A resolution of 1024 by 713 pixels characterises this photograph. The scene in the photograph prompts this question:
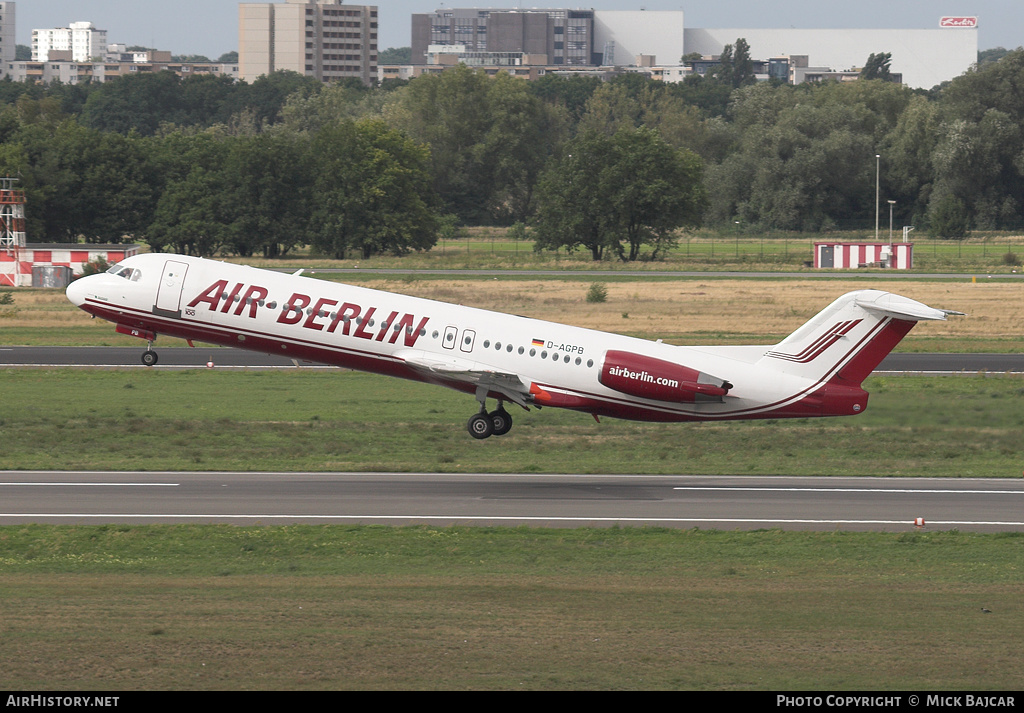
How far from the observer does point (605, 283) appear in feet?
307

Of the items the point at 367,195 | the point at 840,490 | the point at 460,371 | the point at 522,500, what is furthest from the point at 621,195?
the point at 522,500

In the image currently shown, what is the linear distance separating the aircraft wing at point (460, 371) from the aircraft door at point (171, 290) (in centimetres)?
675

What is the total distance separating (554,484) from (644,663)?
50.2 ft

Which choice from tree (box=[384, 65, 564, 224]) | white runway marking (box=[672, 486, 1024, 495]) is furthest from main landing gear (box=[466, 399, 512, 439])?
tree (box=[384, 65, 564, 224])

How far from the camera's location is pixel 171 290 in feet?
119

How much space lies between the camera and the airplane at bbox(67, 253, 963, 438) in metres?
32.8

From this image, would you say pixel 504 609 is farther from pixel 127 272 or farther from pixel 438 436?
pixel 127 272

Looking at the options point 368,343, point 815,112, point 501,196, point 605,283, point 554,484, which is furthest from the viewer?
point 501,196

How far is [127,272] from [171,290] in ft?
6.79

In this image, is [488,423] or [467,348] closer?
[467,348]

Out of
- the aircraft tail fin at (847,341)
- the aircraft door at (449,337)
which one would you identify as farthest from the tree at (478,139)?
the aircraft tail fin at (847,341)

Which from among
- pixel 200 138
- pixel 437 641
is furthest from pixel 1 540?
pixel 200 138

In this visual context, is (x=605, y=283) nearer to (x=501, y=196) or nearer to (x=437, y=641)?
(x=437, y=641)

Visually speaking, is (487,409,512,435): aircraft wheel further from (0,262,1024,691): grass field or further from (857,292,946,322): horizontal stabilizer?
(857,292,946,322): horizontal stabilizer
